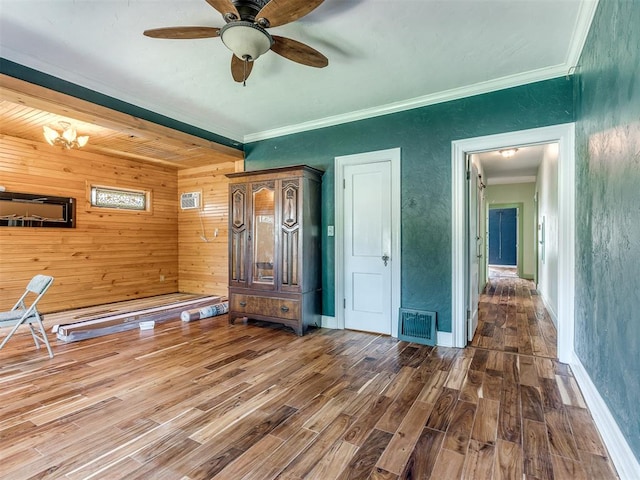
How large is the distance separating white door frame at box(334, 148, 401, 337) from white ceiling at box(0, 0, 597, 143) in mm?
527

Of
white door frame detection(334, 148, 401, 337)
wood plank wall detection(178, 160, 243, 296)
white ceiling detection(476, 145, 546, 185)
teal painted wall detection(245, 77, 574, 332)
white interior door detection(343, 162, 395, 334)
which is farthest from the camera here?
wood plank wall detection(178, 160, 243, 296)

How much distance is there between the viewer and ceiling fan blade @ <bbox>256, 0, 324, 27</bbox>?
5.90ft

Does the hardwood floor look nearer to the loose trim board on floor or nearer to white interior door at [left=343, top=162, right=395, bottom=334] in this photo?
the loose trim board on floor

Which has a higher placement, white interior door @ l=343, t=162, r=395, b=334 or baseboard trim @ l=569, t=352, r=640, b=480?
white interior door @ l=343, t=162, r=395, b=334

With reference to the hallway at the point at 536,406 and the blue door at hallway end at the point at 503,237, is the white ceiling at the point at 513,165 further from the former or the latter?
the blue door at hallway end at the point at 503,237

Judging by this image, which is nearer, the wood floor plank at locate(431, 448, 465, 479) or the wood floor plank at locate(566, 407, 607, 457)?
the wood floor plank at locate(431, 448, 465, 479)

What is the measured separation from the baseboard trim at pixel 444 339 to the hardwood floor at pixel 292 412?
0.09 m

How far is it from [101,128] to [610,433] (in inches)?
214

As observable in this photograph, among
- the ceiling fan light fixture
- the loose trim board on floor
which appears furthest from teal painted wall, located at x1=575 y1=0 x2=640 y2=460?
the loose trim board on floor

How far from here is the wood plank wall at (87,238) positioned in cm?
455

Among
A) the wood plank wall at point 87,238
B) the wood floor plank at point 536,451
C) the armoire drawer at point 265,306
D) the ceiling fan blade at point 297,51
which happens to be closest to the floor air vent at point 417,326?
the armoire drawer at point 265,306

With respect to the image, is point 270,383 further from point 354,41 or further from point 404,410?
point 354,41

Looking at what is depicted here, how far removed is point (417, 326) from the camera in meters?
3.54

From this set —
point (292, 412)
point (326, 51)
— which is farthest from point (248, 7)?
point (292, 412)
